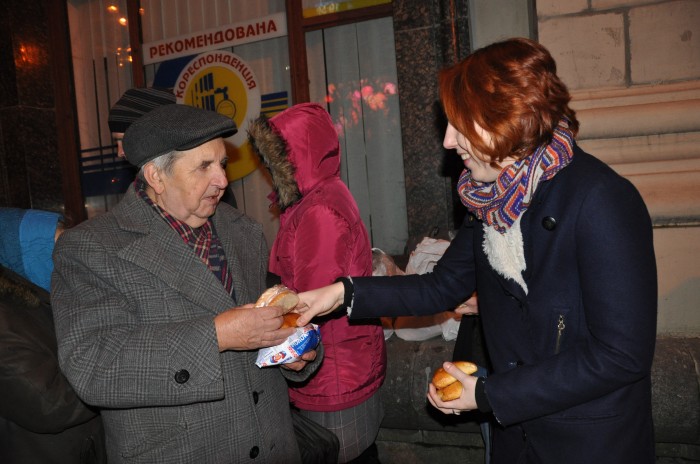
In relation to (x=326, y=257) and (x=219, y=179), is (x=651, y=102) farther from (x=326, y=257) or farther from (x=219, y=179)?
(x=219, y=179)

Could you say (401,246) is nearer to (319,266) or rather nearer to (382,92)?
(382,92)

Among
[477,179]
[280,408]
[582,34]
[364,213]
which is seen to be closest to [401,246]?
[364,213]

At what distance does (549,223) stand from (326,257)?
131cm

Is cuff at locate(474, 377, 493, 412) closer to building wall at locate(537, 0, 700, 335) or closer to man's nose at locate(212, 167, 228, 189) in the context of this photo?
man's nose at locate(212, 167, 228, 189)

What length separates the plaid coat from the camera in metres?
1.98

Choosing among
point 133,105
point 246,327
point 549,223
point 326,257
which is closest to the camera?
point 549,223

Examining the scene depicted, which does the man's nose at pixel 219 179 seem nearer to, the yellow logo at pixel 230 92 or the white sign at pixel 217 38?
the yellow logo at pixel 230 92

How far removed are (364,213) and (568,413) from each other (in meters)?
4.39

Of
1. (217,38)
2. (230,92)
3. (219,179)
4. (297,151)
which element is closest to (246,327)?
(219,179)

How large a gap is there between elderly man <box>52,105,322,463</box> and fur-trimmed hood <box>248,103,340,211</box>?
71 cm

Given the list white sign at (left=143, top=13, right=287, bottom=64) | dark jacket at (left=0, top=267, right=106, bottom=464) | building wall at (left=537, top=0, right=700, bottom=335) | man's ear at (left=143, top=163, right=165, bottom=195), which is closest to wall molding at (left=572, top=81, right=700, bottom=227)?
building wall at (left=537, top=0, right=700, bottom=335)

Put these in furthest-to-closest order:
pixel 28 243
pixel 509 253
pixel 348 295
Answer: pixel 28 243, pixel 348 295, pixel 509 253

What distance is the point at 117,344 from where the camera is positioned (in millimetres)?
1998

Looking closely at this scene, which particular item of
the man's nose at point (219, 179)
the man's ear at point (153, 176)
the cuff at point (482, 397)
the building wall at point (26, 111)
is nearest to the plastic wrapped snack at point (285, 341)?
the man's nose at point (219, 179)
